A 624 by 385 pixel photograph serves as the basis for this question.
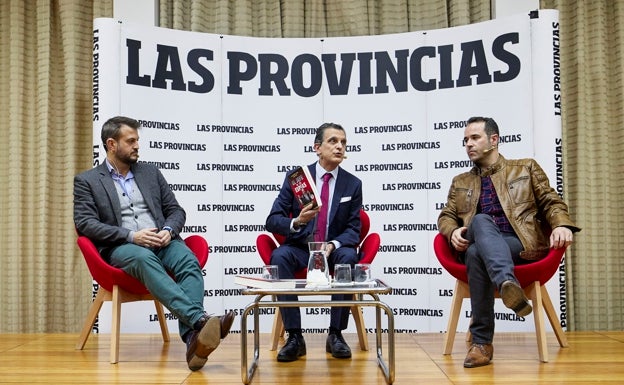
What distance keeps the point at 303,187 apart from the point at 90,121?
7.52 ft

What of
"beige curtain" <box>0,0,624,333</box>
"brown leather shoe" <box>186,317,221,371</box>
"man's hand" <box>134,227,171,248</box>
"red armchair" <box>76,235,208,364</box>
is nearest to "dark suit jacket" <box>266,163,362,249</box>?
"red armchair" <box>76,235,208,364</box>

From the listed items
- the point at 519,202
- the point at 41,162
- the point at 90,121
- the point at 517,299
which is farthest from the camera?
the point at 90,121

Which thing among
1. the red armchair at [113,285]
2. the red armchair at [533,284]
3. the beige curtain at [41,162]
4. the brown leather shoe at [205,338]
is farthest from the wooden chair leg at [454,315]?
the beige curtain at [41,162]

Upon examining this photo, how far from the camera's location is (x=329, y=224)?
404 cm

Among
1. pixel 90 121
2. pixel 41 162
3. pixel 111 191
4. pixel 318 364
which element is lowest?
pixel 318 364

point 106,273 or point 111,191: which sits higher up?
point 111,191

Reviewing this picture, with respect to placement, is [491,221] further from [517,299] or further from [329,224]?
[329,224]

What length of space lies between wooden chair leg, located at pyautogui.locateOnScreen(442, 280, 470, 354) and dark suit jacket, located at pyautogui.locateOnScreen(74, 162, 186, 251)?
1.56 metres

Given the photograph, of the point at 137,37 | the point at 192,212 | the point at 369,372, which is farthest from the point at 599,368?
the point at 137,37

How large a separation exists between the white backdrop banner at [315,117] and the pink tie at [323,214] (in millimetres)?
1008

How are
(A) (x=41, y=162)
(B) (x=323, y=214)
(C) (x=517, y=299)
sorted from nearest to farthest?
1. (C) (x=517, y=299)
2. (B) (x=323, y=214)
3. (A) (x=41, y=162)

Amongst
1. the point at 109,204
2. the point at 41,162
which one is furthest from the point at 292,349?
the point at 41,162

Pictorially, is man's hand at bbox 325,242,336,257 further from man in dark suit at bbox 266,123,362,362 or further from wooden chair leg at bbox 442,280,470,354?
wooden chair leg at bbox 442,280,470,354

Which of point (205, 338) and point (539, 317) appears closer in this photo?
point (205, 338)
